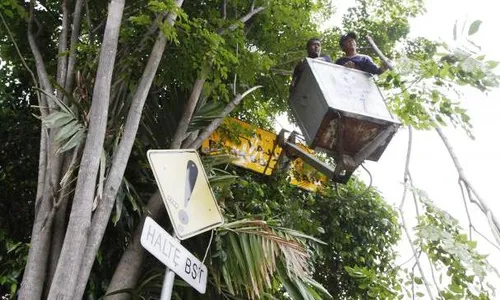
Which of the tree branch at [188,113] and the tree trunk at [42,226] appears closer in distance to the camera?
the tree trunk at [42,226]

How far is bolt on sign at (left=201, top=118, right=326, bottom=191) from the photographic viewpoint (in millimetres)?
5570

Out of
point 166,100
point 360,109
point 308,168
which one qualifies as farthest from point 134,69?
point 308,168

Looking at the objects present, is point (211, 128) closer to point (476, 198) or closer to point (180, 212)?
point (180, 212)

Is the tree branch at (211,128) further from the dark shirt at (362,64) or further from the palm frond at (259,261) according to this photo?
the dark shirt at (362,64)

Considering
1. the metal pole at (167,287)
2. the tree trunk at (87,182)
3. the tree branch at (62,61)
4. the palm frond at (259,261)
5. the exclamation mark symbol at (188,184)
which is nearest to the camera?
the metal pole at (167,287)

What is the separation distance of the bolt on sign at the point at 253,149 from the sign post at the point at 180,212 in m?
2.86

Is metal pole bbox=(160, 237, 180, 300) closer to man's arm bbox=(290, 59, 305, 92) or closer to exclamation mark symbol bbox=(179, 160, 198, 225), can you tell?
exclamation mark symbol bbox=(179, 160, 198, 225)

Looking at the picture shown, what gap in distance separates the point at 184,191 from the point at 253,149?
3983 millimetres

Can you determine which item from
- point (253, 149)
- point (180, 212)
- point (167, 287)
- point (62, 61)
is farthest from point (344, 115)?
point (253, 149)

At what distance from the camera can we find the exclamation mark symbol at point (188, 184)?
7.41 ft

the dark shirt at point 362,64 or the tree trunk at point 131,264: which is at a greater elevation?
the dark shirt at point 362,64

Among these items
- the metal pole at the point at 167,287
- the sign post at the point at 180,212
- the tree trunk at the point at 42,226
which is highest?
the sign post at the point at 180,212

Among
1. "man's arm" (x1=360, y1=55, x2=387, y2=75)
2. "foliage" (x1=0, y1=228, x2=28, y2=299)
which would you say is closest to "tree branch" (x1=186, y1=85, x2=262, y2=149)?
"man's arm" (x1=360, y1=55, x2=387, y2=75)

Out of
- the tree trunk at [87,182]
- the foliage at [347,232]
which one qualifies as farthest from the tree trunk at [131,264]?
the foliage at [347,232]
